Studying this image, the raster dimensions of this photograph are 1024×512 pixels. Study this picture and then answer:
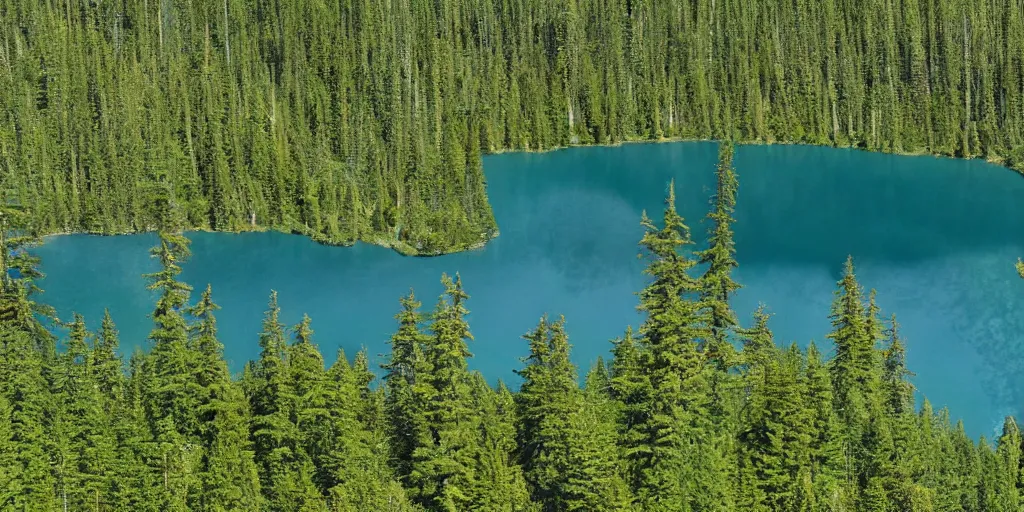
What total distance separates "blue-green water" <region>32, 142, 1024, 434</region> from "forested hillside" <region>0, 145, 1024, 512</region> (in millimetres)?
30044

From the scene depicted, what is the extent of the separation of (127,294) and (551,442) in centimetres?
7169

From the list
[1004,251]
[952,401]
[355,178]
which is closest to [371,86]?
[355,178]

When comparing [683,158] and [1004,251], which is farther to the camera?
[683,158]

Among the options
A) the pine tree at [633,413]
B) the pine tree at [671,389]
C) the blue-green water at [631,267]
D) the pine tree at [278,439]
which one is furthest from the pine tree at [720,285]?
the blue-green water at [631,267]

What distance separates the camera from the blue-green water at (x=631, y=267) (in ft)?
340

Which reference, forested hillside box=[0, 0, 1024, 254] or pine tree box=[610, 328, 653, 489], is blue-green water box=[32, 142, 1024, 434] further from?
pine tree box=[610, 328, 653, 489]

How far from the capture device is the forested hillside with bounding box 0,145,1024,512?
5906 cm

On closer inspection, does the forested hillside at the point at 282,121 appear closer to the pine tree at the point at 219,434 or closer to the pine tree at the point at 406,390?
the pine tree at the point at 406,390

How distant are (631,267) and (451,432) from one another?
205ft

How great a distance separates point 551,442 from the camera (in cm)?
5912

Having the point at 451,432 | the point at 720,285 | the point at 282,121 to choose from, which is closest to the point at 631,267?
the point at 720,285

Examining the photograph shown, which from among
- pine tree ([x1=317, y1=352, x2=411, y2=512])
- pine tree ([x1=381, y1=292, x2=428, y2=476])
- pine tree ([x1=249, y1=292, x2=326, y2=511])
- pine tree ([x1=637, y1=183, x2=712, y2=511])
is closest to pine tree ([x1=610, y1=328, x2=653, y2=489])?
pine tree ([x1=637, y1=183, x2=712, y2=511])

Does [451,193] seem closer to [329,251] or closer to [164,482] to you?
[329,251]

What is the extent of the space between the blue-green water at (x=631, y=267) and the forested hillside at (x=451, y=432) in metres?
30.0
